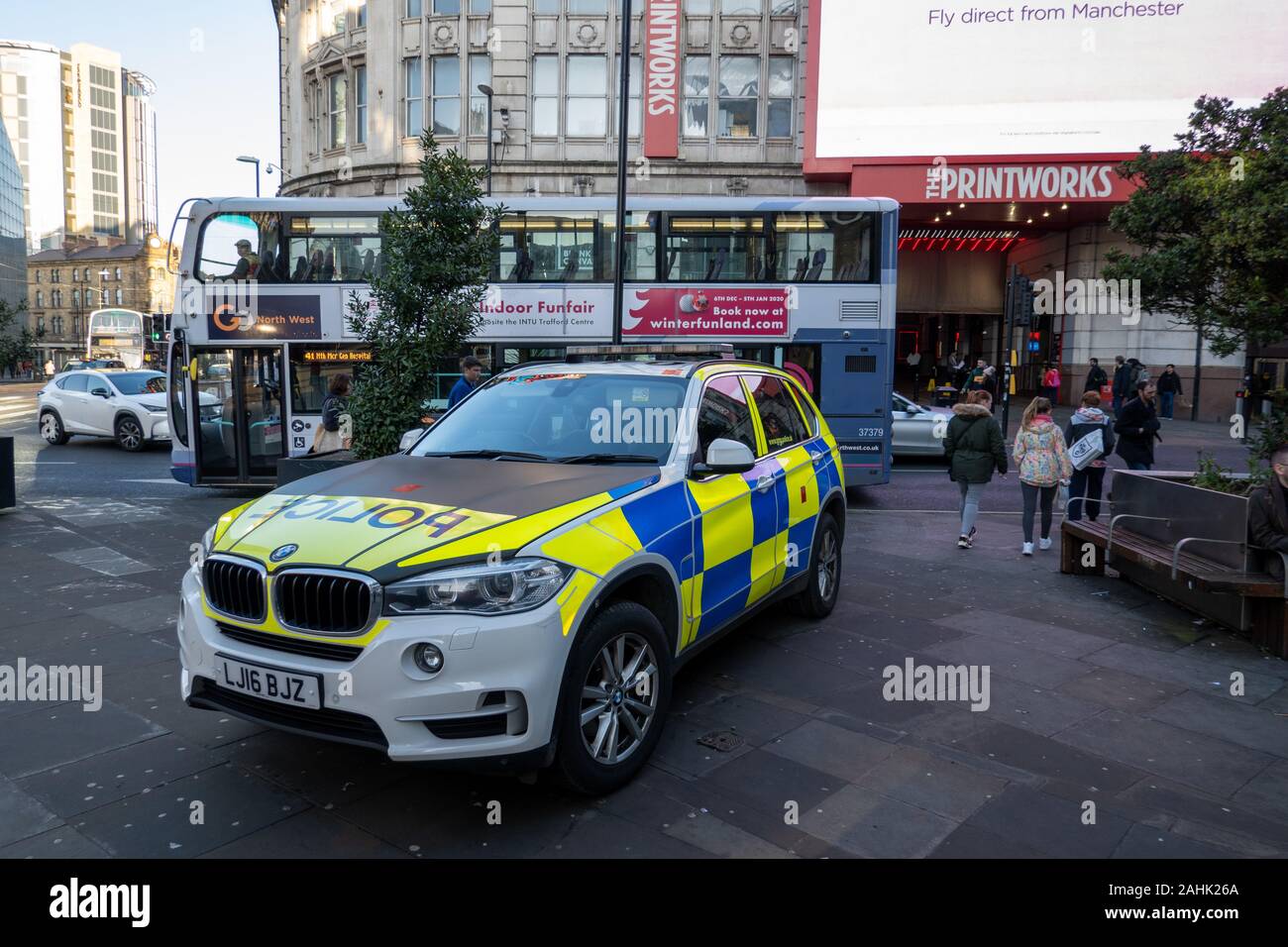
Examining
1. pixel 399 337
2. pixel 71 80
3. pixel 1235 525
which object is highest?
pixel 71 80

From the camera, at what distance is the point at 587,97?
2984cm

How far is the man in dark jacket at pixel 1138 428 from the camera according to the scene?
413 inches

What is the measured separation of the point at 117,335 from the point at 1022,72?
6000 centimetres

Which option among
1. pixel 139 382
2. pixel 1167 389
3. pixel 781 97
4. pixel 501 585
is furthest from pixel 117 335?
pixel 501 585

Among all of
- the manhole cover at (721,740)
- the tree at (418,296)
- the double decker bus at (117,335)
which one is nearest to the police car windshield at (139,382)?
the tree at (418,296)

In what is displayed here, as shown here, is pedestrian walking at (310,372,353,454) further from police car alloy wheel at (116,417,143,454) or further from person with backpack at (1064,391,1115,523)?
police car alloy wheel at (116,417,143,454)

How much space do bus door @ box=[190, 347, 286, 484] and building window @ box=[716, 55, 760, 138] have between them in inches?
807

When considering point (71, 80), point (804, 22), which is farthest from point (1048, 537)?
point (71, 80)

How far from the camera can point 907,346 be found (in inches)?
1591

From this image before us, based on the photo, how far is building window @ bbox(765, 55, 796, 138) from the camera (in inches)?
1161

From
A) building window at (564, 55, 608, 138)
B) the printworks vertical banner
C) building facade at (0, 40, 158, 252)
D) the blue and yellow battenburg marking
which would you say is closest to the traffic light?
the printworks vertical banner

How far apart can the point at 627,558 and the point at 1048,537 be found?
7.48 metres

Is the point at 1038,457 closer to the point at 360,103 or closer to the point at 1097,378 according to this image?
the point at 1097,378
